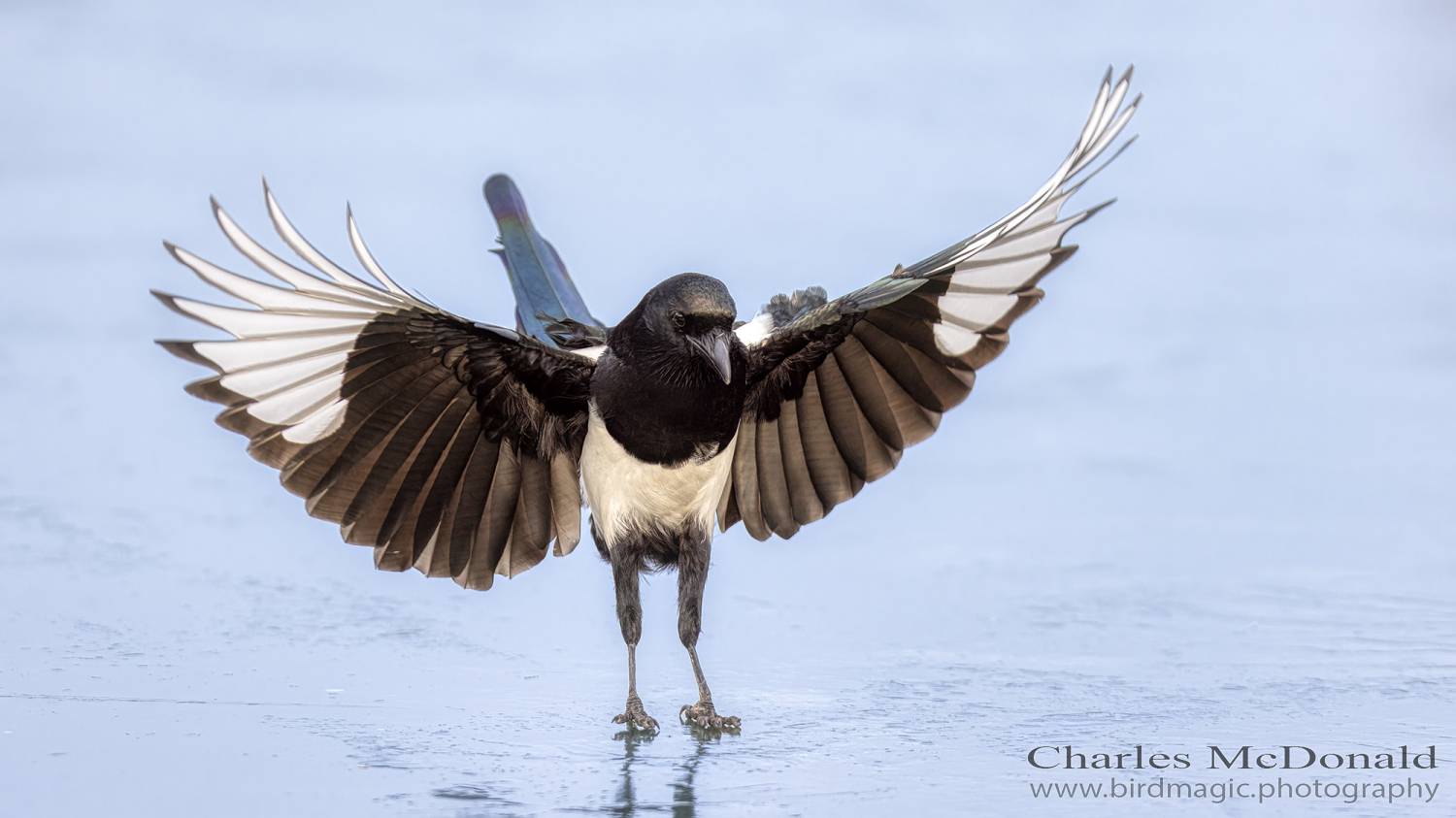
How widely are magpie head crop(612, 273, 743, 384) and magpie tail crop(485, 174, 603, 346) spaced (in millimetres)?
1206

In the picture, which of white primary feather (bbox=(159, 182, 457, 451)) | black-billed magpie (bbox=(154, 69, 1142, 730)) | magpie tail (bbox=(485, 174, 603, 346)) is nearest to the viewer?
white primary feather (bbox=(159, 182, 457, 451))

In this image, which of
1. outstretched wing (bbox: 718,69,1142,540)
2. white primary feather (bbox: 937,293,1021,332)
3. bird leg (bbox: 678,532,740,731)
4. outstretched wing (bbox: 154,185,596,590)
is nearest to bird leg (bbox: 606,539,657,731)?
bird leg (bbox: 678,532,740,731)

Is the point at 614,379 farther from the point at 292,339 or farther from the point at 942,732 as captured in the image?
the point at 942,732

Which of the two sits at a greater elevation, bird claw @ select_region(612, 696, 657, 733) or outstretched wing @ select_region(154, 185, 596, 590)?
outstretched wing @ select_region(154, 185, 596, 590)

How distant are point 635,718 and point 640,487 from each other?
0.59 metres

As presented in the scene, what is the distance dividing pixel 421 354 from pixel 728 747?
1191 mm

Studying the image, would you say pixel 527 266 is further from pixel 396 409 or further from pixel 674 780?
pixel 674 780

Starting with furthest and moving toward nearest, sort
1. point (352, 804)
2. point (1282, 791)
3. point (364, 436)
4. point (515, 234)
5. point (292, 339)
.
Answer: point (515, 234) → point (364, 436) → point (292, 339) → point (1282, 791) → point (352, 804)

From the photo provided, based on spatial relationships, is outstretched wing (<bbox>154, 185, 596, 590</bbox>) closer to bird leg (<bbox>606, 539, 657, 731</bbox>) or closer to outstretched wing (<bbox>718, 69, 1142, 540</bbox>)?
bird leg (<bbox>606, 539, 657, 731</bbox>)

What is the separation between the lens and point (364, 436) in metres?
3.49

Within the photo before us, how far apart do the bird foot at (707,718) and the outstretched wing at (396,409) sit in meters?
0.65

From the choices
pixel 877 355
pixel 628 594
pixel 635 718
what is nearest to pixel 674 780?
pixel 635 718

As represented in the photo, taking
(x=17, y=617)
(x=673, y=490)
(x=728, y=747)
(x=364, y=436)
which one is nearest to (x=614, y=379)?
(x=673, y=490)

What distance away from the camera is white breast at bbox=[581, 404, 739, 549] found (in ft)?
12.0
